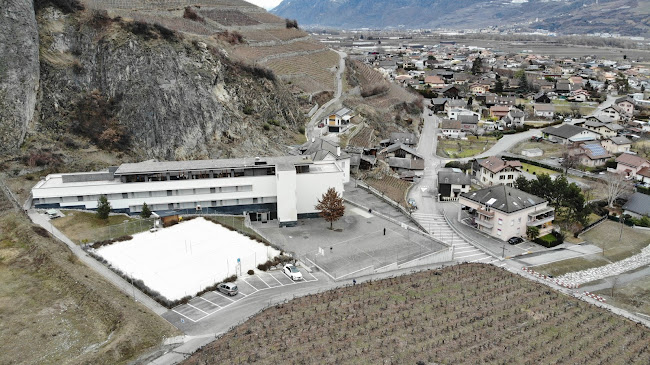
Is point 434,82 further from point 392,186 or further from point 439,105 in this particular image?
point 392,186

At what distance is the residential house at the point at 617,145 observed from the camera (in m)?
56.6

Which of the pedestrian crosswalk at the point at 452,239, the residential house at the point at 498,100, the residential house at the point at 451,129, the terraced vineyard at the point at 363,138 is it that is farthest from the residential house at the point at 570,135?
the pedestrian crosswalk at the point at 452,239

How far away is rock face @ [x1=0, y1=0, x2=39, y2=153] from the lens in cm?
3756

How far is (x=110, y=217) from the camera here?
31156 millimetres

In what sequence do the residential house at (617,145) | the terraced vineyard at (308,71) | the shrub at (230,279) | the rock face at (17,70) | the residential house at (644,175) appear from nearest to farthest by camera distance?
the shrub at (230,279), the rock face at (17,70), the residential house at (644,175), the residential house at (617,145), the terraced vineyard at (308,71)

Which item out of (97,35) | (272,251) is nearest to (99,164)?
(97,35)

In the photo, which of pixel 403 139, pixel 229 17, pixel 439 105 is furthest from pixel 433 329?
pixel 439 105

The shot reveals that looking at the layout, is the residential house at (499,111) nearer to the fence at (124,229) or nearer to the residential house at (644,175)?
the residential house at (644,175)

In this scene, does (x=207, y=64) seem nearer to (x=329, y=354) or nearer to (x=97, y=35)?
(x=97, y=35)

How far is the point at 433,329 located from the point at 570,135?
48772 millimetres

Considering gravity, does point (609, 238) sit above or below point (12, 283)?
below

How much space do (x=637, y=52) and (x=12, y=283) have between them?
18986cm

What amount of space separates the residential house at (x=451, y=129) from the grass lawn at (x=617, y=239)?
30802 millimetres

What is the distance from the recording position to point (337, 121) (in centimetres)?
5803
